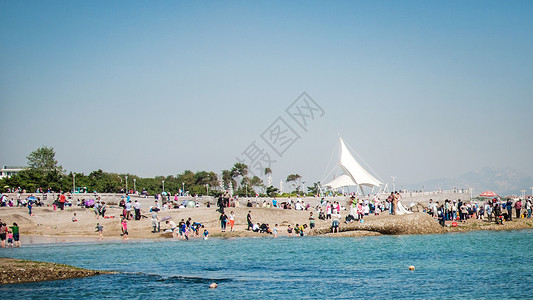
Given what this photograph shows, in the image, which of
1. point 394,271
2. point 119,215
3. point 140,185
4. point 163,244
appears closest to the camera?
point 394,271

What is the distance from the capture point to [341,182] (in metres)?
102

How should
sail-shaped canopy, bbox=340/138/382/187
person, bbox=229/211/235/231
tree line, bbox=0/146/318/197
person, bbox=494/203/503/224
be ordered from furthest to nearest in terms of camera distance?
sail-shaped canopy, bbox=340/138/382/187 → tree line, bbox=0/146/318/197 → person, bbox=229/211/235/231 → person, bbox=494/203/503/224

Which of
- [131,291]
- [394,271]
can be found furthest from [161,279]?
[394,271]

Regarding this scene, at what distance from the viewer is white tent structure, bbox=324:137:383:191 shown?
102m

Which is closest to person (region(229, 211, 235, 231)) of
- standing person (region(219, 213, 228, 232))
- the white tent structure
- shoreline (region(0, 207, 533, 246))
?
standing person (region(219, 213, 228, 232))

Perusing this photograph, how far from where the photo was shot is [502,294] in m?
17.4

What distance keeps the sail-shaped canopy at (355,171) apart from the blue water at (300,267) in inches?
2565

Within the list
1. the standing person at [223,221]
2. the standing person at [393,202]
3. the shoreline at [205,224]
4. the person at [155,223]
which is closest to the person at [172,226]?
the shoreline at [205,224]

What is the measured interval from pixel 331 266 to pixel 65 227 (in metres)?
24.5

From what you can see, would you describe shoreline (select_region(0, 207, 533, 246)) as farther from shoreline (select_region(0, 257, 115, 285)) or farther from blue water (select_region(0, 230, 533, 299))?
shoreline (select_region(0, 257, 115, 285))

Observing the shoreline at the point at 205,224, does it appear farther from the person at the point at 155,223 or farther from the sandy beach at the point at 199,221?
the person at the point at 155,223

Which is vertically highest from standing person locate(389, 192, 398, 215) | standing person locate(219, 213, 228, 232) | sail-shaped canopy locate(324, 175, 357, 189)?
sail-shaped canopy locate(324, 175, 357, 189)

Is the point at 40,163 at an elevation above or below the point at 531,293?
above

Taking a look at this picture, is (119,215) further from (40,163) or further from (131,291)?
(40,163)
